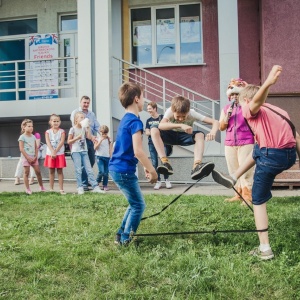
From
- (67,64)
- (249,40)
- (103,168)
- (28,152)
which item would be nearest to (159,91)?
(249,40)

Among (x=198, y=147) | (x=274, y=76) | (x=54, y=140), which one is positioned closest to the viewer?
(x=274, y=76)

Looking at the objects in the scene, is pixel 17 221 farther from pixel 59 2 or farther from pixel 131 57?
pixel 59 2

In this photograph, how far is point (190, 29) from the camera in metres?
14.4

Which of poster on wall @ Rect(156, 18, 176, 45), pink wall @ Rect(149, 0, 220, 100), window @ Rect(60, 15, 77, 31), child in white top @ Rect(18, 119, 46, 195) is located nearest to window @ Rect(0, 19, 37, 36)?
window @ Rect(60, 15, 77, 31)

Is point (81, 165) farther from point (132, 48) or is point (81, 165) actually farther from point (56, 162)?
point (132, 48)

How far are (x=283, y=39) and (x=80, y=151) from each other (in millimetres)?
6586

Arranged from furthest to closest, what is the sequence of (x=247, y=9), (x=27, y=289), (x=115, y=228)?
(x=247, y=9) → (x=115, y=228) → (x=27, y=289)

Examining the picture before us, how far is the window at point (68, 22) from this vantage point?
1547 centimetres

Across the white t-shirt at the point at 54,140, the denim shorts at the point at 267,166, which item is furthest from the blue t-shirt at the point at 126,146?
the white t-shirt at the point at 54,140

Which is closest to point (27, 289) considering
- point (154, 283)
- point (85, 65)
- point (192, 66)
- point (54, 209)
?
point (154, 283)

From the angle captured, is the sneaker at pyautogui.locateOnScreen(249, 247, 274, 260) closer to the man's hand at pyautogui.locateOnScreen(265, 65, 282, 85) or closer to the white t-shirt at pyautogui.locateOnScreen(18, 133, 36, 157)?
the man's hand at pyautogui.locateOnScreen(265, 65, 282, 85)

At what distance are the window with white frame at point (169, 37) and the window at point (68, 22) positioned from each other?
238 centimetres

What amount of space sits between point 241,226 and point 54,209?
9.38ft

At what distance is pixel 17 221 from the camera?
221 inches
